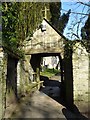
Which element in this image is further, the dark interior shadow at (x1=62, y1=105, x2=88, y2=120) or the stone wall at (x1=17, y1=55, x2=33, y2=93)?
the stone wall at (x1=17, y1=55, x2=33, y2=93)

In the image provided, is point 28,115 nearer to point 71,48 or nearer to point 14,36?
point 71,48

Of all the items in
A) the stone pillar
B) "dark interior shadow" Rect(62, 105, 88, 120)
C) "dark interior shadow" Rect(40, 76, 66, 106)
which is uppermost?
the stone pillar

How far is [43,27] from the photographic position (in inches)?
658

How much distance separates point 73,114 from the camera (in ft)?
37.6

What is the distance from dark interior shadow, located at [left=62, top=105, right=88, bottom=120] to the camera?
35.7 feet

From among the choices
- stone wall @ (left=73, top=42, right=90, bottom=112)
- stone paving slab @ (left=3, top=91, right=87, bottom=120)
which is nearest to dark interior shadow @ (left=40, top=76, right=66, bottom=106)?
stone paving slab @ (left=3, top=91, right=87, bottom=120)

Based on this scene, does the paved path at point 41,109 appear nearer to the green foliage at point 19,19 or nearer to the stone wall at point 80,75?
the stone wall at point 80,75

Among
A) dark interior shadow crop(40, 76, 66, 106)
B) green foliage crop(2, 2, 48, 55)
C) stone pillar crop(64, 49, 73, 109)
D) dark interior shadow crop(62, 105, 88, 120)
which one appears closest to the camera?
dark interior shadow crop(62, 105, 88, 120)

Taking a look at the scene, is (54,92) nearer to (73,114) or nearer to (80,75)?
(80,75)

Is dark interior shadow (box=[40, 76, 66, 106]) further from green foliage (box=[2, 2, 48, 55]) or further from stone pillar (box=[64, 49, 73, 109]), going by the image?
green foliage (box=[2, 2, 48, 55])

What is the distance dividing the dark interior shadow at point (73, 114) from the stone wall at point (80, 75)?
0.92 feet

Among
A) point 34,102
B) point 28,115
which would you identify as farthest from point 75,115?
point 34,102

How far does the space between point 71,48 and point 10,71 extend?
3.11 metres

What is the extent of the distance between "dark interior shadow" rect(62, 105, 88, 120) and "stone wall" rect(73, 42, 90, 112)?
0.28m
